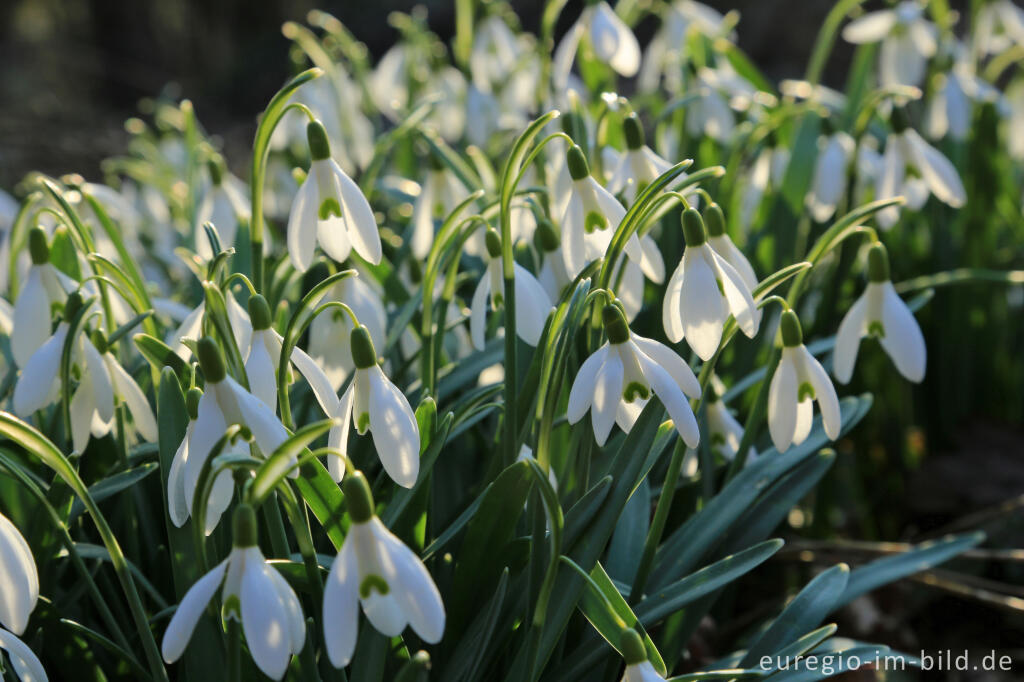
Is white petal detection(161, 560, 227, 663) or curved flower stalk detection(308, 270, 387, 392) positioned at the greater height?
curved flower stalk detection(308, 270, 387, 392)

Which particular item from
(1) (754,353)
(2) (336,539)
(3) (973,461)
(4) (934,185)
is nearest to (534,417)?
(2) (336,539)

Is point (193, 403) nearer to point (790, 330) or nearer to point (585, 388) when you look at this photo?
point (585, 388)

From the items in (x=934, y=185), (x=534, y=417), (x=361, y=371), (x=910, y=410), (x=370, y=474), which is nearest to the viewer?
(x=361, y=371)

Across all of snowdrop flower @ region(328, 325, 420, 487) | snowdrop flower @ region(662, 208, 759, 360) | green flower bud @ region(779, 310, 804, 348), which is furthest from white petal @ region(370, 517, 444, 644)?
green flower bud @ region(779, 310, 804, 348)

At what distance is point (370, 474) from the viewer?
122cm

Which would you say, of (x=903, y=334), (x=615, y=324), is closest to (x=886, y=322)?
(x=903, y=334)

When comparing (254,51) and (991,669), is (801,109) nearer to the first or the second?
(991,669)

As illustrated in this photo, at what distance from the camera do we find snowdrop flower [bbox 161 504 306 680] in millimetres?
717

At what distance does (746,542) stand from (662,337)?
37cm

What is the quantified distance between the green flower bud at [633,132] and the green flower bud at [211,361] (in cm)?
59

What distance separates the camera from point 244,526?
2.39ft

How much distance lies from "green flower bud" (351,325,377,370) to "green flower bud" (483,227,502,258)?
0.92 ft

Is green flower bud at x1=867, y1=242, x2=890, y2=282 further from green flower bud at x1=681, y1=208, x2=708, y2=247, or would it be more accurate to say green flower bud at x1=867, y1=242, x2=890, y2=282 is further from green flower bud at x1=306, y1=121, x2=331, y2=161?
green flower bud at x1=306, y1=121, x2=331, y2=161

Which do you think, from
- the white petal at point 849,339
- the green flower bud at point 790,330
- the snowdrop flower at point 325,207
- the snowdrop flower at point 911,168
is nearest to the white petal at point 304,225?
the snowdrop flower at point 325,207
